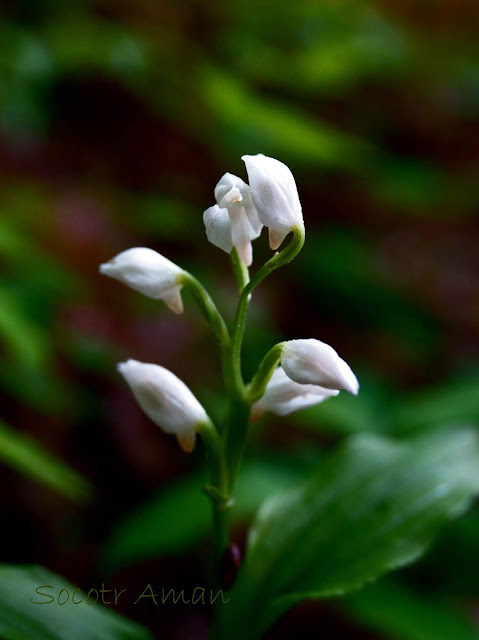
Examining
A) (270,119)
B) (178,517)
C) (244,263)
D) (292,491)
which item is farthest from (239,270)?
(270,119)

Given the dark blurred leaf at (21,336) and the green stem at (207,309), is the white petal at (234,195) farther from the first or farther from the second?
the dark blurred leaf at (21,336)

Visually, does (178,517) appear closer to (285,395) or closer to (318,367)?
(285,395)

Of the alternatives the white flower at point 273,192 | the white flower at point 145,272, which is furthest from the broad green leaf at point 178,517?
the white flower at point 273,192

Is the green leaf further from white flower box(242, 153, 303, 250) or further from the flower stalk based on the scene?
white flower box(242, 153, 303, 250)

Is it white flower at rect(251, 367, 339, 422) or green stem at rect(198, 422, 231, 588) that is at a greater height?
white flower at rect(251, 367, 339, 422)

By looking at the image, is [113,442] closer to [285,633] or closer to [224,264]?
[285,633]

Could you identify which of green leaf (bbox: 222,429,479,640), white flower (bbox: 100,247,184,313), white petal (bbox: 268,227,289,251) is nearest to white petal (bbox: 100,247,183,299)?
white flower (bbox: 100,247,184,313)

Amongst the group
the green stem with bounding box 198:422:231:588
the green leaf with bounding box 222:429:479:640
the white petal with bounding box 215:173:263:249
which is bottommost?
the green leaf with bounding box 222:429:479:640
